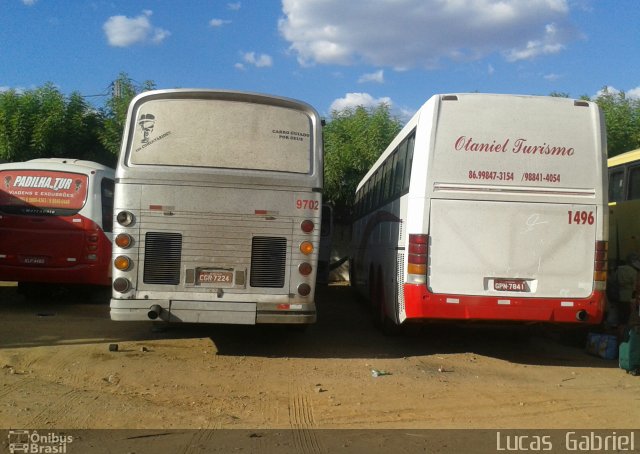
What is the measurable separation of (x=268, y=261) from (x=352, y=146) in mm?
11653

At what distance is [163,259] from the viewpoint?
25.6 ft

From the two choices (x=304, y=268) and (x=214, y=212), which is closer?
(x=214, y=212)

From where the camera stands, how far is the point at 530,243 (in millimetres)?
7855

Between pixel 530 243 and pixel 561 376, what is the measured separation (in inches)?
68.3

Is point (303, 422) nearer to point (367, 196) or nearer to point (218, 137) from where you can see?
point (218, 137)

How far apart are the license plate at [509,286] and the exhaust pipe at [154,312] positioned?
13.7ft

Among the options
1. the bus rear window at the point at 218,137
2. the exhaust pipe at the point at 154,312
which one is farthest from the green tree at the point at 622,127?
the exhaust pipe at the point at 154,312

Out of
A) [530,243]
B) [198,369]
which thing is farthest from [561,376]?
[198,369]

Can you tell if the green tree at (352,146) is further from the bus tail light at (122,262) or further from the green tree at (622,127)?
the bus tail light at (122,262)

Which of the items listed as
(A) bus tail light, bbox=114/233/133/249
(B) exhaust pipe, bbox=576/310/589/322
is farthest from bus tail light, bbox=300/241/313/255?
(B) exhaust pipe, bbox=576/310/589/322

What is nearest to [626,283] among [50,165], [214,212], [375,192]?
[375,192]

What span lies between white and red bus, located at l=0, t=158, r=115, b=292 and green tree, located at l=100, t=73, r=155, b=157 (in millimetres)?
5607

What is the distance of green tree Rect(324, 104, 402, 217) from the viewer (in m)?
18.9

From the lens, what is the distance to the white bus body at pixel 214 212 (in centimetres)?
772
